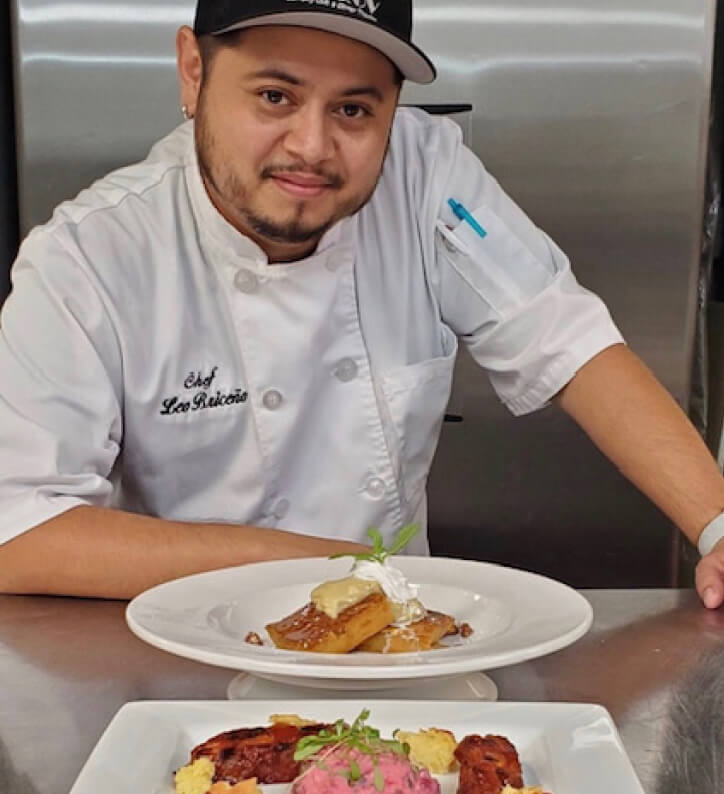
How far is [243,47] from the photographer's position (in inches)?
56.6

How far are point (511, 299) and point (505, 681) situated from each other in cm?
74

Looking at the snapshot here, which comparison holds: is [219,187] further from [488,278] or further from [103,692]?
[103,692]

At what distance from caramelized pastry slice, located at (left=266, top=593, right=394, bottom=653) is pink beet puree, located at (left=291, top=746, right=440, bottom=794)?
249mm

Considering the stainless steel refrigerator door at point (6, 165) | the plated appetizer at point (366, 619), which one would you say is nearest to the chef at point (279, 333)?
the plated appetizer at point (366, 619)

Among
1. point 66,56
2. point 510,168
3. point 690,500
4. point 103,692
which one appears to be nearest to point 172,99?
point 66,56

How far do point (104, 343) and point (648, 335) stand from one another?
3.90ft

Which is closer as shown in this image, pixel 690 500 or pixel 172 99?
pixel 690 500

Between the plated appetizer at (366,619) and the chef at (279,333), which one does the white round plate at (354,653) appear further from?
the chef at (279,333)

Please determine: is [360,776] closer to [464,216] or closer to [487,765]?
[487,765]

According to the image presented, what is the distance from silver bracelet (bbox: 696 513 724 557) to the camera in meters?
1.42

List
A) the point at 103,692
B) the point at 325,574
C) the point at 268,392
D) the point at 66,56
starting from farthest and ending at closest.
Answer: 1. the point at 66,56
2. the point at 268,392
3. the point at 325,574
4. the point at 103,692

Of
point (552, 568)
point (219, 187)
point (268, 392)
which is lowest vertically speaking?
point (552, 568)

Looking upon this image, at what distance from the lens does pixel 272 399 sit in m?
1.58

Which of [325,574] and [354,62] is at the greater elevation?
[354,62]
